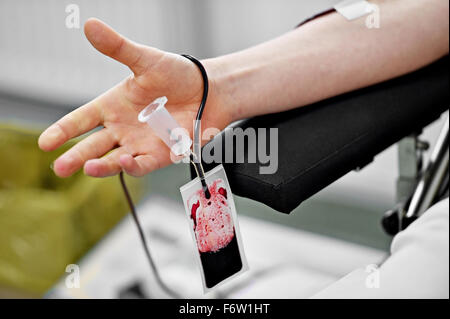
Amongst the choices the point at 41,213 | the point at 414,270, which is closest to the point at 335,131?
the point at 414,270

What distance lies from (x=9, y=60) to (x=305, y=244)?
1519 millimetres

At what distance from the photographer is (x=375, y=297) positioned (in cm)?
59

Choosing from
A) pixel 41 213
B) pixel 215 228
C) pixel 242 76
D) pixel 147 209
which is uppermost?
pixel 242 76

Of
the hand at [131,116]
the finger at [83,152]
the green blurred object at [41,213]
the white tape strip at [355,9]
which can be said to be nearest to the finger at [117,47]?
the hand at [131,116]

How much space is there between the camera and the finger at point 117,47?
26.6 inches

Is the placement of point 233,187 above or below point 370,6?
below

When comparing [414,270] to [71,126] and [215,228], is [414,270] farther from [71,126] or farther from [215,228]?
[71,126]

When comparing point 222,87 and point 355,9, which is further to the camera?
point 355,9

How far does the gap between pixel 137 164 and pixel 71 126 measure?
10 centimetres

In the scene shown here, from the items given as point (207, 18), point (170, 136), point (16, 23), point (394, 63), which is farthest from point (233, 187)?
point (16, 23)

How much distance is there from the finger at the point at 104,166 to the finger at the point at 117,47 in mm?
119

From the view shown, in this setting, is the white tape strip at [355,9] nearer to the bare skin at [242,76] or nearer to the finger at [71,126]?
the bare skin at [242,76]

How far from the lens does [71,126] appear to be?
756 mm
